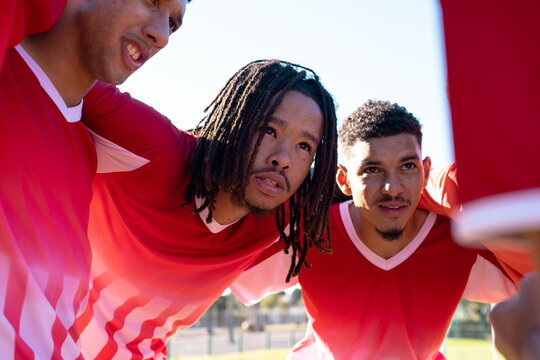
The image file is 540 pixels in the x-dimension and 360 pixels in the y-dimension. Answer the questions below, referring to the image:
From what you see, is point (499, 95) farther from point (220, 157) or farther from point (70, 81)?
point (220, 157)

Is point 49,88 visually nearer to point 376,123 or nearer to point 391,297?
point 376,123

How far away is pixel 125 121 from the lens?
2658 millimetres

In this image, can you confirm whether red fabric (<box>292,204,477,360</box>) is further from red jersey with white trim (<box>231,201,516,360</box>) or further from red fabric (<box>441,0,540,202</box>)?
red fabric (<box>441,0,540,202</box>)

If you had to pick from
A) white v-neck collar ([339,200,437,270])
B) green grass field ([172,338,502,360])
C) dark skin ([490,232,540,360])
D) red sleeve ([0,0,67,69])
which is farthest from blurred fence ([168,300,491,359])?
dark skin ([490,232,540,360])

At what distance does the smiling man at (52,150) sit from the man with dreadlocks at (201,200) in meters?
0.42

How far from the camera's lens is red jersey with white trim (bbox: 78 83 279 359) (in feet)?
9.64

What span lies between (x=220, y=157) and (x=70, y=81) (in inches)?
39.8

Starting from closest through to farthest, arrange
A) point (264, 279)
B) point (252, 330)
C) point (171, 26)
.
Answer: point (171, 26) → point (264, 279) → point (252, 330)

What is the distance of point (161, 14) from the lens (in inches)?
95.1

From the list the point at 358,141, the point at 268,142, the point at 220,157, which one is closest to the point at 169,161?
the point at 220,157

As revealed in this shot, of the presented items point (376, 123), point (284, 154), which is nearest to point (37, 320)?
point (284, 154)

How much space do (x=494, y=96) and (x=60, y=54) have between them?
168cm

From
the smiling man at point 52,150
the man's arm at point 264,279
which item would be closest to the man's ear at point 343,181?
the man's arm at point 264,279

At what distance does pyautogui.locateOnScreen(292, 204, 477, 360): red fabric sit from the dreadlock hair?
0.35m
